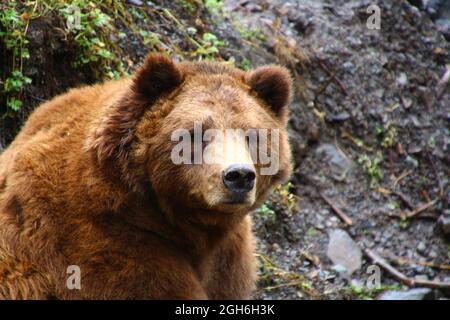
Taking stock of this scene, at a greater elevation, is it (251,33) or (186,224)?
(186,224)

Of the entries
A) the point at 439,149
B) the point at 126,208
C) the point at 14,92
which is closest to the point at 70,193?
the point at 126,208

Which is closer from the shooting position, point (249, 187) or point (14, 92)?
point (249, 187)

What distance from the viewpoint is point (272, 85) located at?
19.7 feet

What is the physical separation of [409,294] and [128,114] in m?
5.26

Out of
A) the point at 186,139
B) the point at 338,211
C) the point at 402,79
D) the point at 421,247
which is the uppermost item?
the point at 186,139

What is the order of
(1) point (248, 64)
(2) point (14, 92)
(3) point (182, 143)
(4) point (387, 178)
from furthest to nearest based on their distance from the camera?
(4) point (387, 178) < (1) point (248, 64) < (2) point (14, 92) < (3) point (182, 143)

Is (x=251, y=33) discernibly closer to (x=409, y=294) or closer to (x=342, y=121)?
(x=342, y=121)

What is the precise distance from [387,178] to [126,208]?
641 centimetres

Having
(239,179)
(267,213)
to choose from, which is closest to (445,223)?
(267,213)

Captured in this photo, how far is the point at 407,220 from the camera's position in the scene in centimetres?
1083

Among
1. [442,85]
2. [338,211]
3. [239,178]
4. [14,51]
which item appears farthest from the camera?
[442,85]

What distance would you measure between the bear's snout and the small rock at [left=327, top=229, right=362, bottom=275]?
15.7ft

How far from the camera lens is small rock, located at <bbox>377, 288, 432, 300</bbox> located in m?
9.46

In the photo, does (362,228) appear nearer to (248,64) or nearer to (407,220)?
(407,220)
